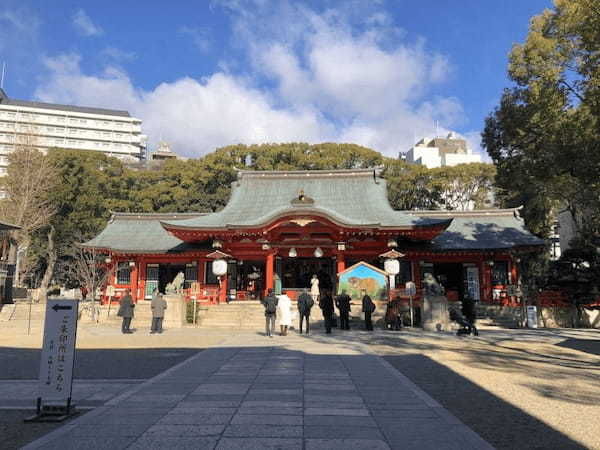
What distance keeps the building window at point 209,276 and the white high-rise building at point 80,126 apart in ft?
184

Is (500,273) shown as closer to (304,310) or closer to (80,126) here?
(304,310)

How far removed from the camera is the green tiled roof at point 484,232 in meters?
24.1

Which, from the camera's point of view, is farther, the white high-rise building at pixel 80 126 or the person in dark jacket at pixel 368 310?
the white high-rise building at pixel 80 126

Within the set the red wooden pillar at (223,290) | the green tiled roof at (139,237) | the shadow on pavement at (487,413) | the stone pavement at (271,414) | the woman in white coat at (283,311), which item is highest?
the green tiled roof at (139,237)

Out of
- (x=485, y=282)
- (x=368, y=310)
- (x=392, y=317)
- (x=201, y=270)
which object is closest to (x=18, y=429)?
(x=368, y=310)

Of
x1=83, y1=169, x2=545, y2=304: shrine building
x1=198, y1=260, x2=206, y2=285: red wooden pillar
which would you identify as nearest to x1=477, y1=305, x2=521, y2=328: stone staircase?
x1=83, y1=169, x2=545, y2=304: shrine building

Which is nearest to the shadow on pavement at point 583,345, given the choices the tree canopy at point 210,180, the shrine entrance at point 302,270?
the shrine entrance at point 302,270

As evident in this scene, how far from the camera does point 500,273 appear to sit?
2483 cm

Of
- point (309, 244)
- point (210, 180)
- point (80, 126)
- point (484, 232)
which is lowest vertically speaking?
point (309, 244)

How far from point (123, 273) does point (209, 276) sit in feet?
19.7

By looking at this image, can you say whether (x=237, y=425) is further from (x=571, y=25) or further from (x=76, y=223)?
(x=76, y=223)

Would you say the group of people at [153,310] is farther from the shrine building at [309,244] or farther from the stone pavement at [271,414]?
the stone pavement at [271,414]

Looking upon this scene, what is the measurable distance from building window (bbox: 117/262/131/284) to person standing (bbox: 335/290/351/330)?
16.2 metres

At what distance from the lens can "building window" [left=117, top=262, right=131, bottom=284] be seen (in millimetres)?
27109
